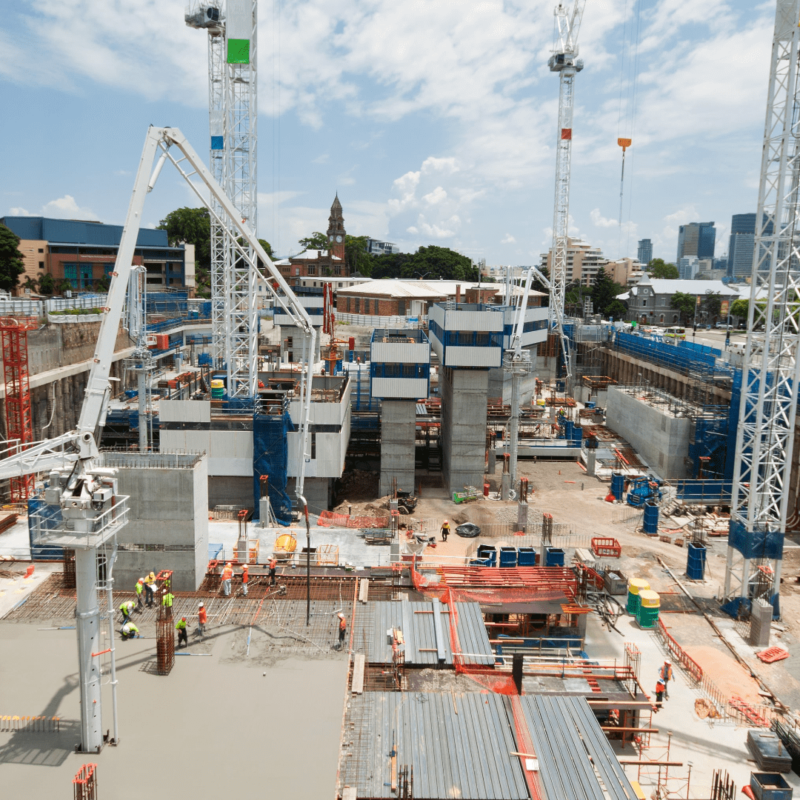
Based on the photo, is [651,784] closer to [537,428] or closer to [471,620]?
[471,620]

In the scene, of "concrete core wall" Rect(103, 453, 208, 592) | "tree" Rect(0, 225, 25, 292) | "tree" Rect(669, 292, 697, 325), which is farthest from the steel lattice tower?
"tree" Rect(669, 292, 697, 325)

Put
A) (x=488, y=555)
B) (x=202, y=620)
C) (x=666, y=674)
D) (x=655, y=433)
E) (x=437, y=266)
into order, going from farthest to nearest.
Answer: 1. (x=437, y=266)
2. (x=655, y=433)
3. (x=488, y=555)
4. (x=666, y=674)
5. (x=202, y=620)

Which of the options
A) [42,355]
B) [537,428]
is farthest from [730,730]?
[42,355]

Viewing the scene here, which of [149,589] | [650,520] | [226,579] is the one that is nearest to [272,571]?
[226,579]

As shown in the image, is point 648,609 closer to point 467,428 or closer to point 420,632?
point 420,632

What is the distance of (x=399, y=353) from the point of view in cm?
3928

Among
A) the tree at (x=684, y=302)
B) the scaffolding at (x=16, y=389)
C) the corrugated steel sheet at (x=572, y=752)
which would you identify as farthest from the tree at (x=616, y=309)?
the corrugated steel sheet at (x=572, y=752)

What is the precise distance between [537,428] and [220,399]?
1110 inches

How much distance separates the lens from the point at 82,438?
14.6m

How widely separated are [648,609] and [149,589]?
17882 millimetres

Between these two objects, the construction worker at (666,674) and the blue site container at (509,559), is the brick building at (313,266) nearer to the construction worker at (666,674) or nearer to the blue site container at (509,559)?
the blue site container at (509,559)

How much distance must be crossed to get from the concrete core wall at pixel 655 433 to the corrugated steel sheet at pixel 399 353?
17.9 meters

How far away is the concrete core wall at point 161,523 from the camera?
2344 centimetres

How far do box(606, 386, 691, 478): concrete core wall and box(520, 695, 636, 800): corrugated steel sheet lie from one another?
30.9 meters
